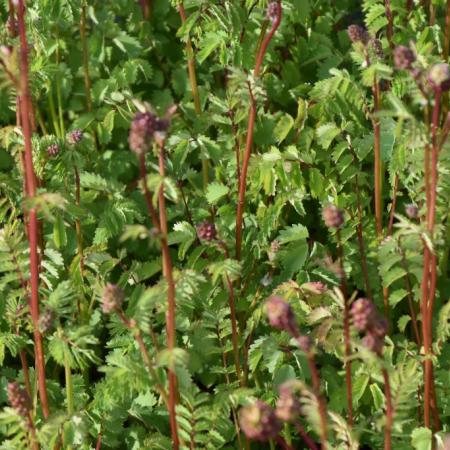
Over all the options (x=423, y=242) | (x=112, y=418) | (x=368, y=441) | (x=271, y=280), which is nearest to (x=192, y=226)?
(x=271, y=280)

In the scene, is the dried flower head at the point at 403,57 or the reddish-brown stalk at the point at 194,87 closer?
the dried flower head at the point at 403,57

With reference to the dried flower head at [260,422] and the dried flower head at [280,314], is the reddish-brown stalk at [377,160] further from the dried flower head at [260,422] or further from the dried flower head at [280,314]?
the dried flower head at [260,422]

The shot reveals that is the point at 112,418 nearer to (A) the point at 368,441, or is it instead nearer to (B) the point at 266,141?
(A) the point at 368,441

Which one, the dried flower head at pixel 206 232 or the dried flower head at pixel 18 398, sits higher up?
the dried flower head at pixel 206 232

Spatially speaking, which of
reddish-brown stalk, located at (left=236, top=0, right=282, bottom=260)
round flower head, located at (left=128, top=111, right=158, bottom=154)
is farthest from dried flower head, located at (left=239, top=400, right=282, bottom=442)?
reddish-brown stalk, located at (left=236, top=0, right=282, bottom=260)

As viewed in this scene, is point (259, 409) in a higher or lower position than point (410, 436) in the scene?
higher

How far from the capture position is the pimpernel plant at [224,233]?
2178 mm

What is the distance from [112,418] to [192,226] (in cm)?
63

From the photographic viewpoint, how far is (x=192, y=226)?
9.36 feet

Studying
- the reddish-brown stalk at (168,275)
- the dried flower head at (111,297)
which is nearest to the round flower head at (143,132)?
the reddish-brown stalk at (168,275)

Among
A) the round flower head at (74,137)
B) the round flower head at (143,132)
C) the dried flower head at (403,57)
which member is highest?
the dried flower head at (403,57)

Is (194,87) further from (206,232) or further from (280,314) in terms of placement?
(280,314)

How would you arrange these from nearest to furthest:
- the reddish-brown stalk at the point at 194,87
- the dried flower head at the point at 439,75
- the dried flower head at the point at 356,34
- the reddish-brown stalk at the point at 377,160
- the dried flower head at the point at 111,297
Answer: the dried flower head at the point at 439,75 < the dried flower head at the point at 111,297 < the dried flower head at the point at 356,34 < the reddish-brown stalk at the point at 377,160 < the reddish-brown stalk at the point at 194,87

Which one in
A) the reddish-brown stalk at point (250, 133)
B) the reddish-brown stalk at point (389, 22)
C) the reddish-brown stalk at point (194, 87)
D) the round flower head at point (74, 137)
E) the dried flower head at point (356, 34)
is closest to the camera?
the reddish-brown stalk at point (250, 133)
